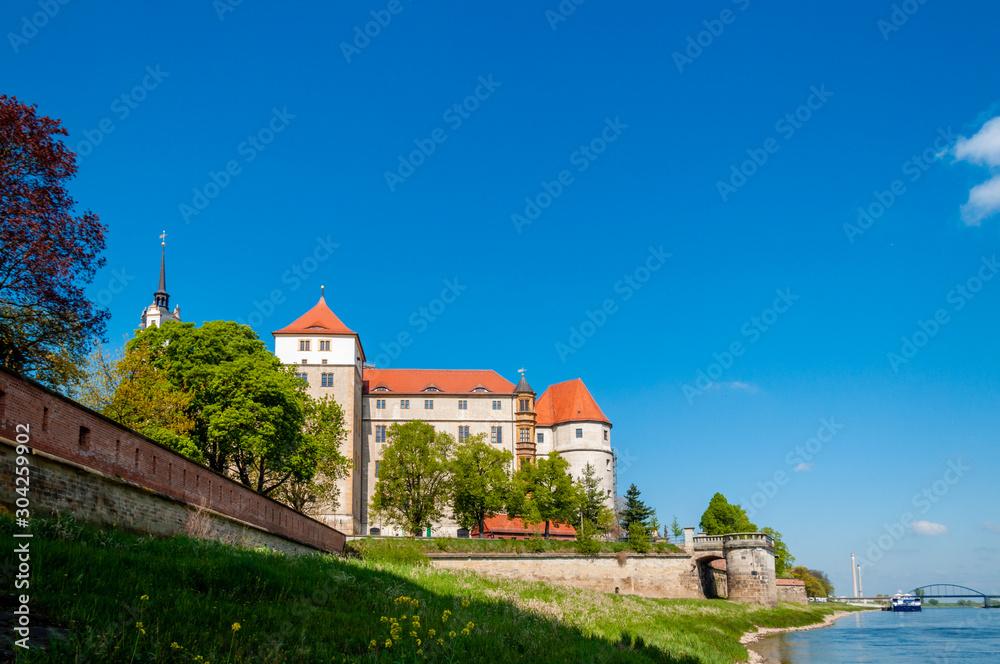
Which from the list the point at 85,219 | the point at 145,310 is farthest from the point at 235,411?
the point at 145,310

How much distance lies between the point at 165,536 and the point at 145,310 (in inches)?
3352

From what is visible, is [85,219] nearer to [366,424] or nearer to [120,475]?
[120,475]

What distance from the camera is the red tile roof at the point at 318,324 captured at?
66562 mm

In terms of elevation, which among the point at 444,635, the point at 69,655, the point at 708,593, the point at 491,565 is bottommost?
the point at 708,593

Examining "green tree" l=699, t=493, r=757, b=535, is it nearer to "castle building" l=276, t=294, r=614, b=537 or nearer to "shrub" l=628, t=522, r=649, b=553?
"castle building" l=276, t=294, r=614, b=537

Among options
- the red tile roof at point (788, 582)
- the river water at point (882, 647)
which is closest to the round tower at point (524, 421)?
the red tile roof at point (788, 582)

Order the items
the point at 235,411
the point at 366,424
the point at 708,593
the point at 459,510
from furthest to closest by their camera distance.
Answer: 1. the point at 366,424
2. the point at 708,593
3. the point at 459,510
4. the point at 235,411

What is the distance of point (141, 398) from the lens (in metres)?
32.5

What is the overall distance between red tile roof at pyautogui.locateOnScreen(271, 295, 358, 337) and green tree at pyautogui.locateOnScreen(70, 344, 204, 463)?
3010 centimetres

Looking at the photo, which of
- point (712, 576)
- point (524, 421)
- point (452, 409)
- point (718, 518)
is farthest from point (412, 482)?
Answer: point (718, 518)

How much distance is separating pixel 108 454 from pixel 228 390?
69.8 ft

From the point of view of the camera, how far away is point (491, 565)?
164 feet

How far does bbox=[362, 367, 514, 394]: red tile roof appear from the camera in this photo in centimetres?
7600

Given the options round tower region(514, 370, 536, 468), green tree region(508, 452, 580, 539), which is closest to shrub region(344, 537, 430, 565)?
green tree region(508, 452, 580, 539)
